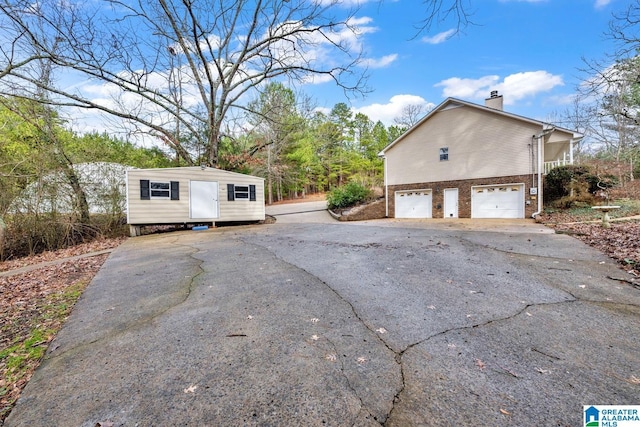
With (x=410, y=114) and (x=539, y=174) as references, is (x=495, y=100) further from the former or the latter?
(x=410, y=114)

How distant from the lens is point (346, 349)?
229cm

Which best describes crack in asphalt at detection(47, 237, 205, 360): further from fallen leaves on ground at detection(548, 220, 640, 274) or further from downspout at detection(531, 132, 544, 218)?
downspout at detection(531, 132, 544, 218)

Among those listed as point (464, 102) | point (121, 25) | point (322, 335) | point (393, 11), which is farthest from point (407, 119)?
point (322, 335)

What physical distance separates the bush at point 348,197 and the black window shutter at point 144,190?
1035 cm

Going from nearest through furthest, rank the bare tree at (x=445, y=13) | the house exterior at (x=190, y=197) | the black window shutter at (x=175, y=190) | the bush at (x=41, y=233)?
the bare tree at (x=445, y=13)
the bush at (x=41, y=233)
the house exterior at (x=190, y=197)
the black window shutter at (x=175, y=190)

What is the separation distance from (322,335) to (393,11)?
163 inches

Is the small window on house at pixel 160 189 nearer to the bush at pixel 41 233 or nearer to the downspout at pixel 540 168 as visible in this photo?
the bush at pixel 41 233

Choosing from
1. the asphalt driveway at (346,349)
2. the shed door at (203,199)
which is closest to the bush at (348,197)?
the shed door at (203,199)

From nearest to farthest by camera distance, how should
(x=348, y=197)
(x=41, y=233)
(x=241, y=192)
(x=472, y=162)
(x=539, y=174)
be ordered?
1. (x=41, y=233)
2. (x=539, y=174)
3. (x=241, y=192)
4. (x=472, y=162)
5. (x=348, y=197)

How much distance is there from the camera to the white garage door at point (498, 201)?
13.0 metres

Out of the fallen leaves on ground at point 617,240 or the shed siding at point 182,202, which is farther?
the shed siding at point 182,202

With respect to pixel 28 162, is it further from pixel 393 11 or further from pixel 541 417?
pixel 541 417

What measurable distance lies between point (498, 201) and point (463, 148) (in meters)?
3.26

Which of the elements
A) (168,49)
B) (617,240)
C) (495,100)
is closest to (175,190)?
(168,49)
